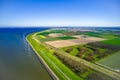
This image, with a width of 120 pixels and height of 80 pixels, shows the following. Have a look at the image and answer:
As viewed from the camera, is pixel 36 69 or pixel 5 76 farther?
pixel 36 69


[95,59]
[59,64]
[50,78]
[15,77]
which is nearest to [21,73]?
[15,77]

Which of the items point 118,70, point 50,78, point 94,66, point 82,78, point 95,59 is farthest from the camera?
point 95,59

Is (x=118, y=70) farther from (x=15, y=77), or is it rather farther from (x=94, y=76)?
(x=15, y=77)

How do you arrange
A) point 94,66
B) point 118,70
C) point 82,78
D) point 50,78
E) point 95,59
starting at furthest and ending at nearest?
point 95,59 < point 94,66 < point 118,70 < point 50,78 < point 82,78

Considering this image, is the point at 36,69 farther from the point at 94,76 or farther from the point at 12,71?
the point at 94,76

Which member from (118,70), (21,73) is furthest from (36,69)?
(118,70)

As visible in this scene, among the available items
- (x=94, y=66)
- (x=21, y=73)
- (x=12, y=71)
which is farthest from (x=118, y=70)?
(x=12, y=71)

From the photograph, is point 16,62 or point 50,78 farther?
point 16,62

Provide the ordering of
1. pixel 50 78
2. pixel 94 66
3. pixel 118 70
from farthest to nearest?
pixel 94 66, pixel 118 70, pixel 50 78
